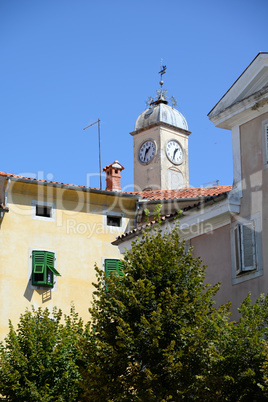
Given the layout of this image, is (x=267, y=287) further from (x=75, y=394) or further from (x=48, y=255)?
(x=48, y=255)

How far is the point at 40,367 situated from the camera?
70.2 feet

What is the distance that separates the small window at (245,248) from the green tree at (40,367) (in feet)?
15.2

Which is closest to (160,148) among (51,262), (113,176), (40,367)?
(113,176)

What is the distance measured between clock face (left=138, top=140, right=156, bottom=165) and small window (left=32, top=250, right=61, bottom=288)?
35505 millimetres

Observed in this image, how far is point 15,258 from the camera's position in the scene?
110 ft

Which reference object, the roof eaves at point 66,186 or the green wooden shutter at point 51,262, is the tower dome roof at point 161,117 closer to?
the roof eaves at point 66,186

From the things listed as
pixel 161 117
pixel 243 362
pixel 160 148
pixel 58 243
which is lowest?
pixel 243 362

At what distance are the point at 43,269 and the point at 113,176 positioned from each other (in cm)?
959

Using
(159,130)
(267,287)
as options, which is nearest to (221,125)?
(267,287)

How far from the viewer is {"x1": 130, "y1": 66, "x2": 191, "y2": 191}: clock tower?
6750cm

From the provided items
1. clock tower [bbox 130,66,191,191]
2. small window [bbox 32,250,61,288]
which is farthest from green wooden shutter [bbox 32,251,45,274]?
clock tower [bbox 130,66,191,191]

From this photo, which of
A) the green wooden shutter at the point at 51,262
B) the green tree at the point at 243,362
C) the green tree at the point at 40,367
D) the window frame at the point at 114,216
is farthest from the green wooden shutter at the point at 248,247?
the window frame at the point at 114,216

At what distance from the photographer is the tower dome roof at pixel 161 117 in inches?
2721

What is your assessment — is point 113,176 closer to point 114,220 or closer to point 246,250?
point 114,220
